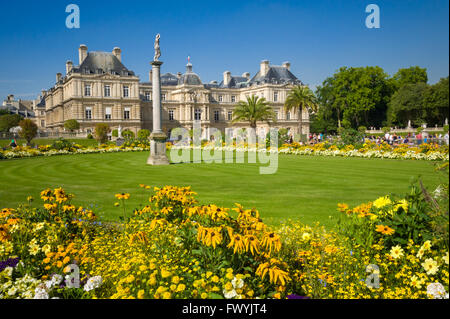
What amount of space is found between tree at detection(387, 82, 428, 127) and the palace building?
655 inches

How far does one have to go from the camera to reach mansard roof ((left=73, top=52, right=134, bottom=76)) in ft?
188

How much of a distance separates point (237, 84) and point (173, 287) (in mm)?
78683

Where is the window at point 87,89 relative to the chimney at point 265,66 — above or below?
below

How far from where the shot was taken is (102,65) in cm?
5878

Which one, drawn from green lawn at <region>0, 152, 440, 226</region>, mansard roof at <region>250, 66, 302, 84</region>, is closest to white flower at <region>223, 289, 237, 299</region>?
green lawn at <region>0, 152, 440, 226</region>

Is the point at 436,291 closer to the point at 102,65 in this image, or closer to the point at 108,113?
the point at 108,113

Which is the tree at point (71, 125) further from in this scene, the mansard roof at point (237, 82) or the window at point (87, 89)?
the mansard roof at point (237, 82)

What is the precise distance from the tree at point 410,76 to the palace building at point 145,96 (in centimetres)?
1816

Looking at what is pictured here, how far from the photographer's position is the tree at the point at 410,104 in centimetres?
5122

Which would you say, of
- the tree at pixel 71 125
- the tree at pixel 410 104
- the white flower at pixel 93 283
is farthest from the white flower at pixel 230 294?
the tree at pixel 410 104

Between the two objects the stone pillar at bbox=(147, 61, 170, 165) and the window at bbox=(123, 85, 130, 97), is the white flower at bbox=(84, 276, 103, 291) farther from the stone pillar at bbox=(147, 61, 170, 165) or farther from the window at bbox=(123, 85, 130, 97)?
the window at bbox=(123, 85, 130, 97)

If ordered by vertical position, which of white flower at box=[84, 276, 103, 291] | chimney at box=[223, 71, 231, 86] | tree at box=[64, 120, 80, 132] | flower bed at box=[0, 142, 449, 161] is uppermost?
chimney at box=[223, 71, 231, 86]

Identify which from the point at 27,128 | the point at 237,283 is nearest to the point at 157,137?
the point at 237,283
